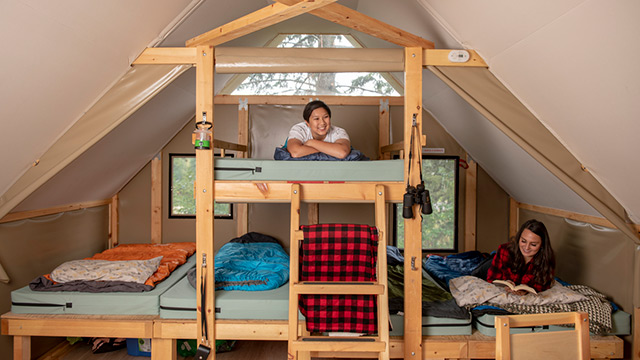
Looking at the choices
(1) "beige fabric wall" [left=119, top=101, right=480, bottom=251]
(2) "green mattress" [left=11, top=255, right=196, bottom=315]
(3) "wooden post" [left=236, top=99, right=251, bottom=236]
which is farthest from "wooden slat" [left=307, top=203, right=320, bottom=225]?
(2) "green mattress" [left=11, top=255, right=196, bottom=315]

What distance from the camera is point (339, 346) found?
2.03m

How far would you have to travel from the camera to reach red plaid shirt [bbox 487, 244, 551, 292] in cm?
253

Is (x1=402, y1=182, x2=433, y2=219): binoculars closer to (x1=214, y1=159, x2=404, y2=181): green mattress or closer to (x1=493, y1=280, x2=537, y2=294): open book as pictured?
(x1=214, y1=159, x2=404, y2=181): green mattress

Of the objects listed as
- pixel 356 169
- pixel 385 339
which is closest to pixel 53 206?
pixel 356 169

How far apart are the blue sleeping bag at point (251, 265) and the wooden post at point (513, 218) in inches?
101

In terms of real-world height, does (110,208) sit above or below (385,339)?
above

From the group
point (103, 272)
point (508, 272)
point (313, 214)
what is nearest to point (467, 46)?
point (508, 272)

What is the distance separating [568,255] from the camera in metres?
3.03

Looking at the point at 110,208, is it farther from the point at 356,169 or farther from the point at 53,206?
the point at 356,169

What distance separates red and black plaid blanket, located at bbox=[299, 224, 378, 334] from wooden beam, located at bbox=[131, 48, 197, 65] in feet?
4.15

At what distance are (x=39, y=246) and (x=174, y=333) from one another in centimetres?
150

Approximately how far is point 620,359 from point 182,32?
3.60 metres

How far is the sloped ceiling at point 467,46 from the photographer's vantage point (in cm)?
160

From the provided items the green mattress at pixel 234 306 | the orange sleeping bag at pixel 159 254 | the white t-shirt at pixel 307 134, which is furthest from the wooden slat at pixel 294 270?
the orange sleeping bag at pixel 159 254
